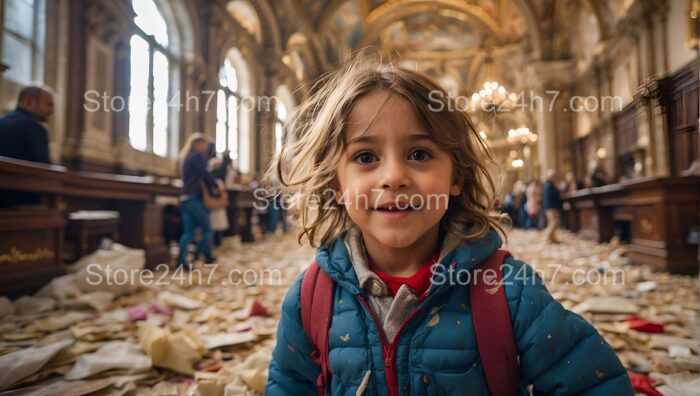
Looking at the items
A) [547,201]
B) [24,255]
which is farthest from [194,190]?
[547,201]

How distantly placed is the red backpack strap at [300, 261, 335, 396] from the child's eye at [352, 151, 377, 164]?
382 mm

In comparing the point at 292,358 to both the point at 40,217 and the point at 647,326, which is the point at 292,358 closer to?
the point at 647,326

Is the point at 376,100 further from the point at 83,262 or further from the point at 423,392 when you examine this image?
the point at 83,262

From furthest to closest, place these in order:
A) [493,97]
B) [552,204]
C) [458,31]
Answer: [458,31] < [552,204] < [493,97]

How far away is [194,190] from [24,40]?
372 centimetres

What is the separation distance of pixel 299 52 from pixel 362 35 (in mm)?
3749

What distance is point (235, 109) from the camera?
13.0 meters

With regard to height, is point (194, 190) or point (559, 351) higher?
point (194, 190)

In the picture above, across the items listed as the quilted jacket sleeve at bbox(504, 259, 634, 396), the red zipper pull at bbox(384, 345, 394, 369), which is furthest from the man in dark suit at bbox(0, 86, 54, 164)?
the quilted jacket sleeve at bbox(504, 259, 634, 396)

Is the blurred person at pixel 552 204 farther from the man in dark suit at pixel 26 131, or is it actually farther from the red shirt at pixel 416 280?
the man in dark suit at pixel 26 131

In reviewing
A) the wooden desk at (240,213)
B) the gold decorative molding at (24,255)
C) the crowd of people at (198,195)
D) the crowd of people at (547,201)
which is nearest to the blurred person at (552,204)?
the crowd of people at (547,201)

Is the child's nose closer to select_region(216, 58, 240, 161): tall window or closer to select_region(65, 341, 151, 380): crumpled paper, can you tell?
select_region(65, 341, 151, 380): crumpled paper

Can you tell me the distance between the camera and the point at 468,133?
133cm

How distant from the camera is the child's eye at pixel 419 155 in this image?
3.75ft
